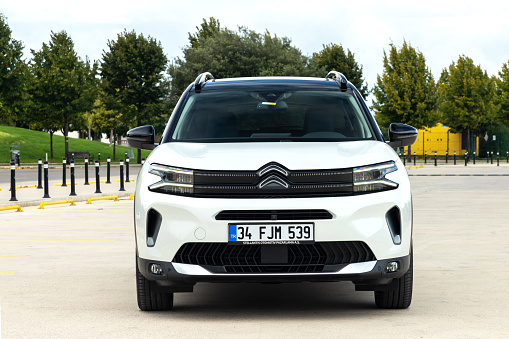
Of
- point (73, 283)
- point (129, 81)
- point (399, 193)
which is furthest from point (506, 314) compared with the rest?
point (129, 81)

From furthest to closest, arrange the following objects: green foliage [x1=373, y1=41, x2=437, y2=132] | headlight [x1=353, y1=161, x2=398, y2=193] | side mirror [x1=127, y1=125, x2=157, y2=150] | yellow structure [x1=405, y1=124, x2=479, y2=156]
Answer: yellow structure [x1=405, y1=124, x2=479, y2=156]
green foliage [x1=373, y1=41, x2=437, y2=132]
side mirror [x1=127, y1=125, x2=157, y2=150]
headlight [x1=353, y1=161, x2=398, y2=193]

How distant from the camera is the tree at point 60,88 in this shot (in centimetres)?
5700

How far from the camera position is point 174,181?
5723 mm

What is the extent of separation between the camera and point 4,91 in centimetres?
5238

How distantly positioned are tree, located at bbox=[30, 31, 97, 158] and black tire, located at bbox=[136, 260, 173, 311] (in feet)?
166

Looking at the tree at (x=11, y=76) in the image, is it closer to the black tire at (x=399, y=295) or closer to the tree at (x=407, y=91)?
the tree at (x=407, y=91)

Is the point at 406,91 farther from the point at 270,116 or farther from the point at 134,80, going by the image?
the point at 270,116

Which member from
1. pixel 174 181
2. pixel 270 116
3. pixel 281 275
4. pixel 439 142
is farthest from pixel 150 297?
pixel 439 142

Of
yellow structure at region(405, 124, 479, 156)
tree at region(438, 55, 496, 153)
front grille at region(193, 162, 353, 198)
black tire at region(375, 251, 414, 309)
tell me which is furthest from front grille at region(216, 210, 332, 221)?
yellow structure at region(405, 124, 479, 156)

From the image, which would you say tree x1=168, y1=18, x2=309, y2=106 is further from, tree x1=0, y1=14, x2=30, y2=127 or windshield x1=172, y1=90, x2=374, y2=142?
windshield x1=172, y1=90, x2=374, y2=142

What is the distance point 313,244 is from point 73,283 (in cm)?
296

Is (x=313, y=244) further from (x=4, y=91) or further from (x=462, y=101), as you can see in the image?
(x=462, y=101)

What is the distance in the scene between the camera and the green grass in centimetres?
6412

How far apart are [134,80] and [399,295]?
55173 millimetres
